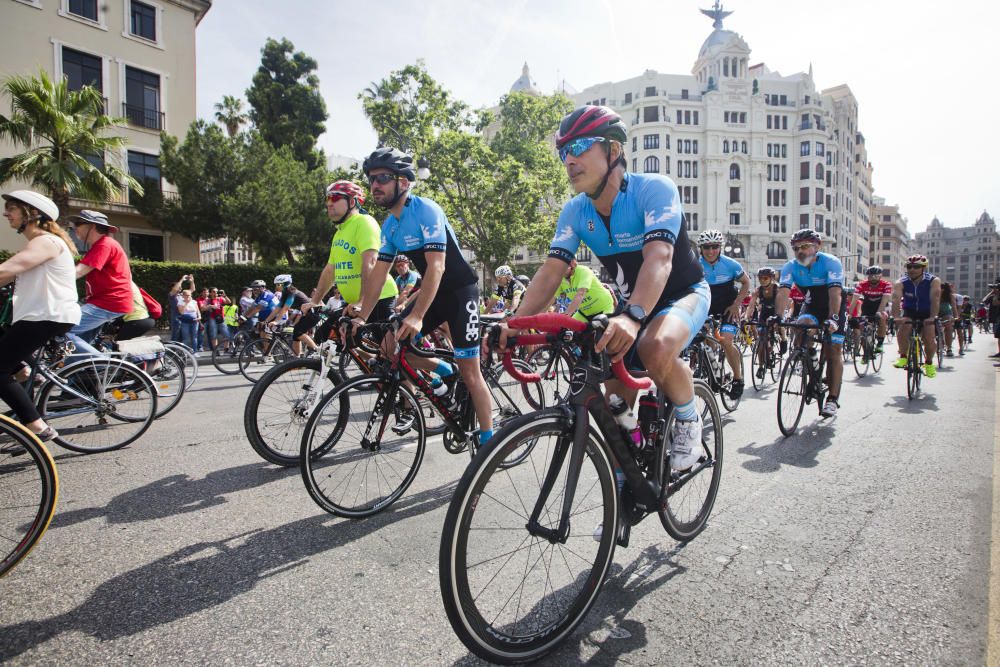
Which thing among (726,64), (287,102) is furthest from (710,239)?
(726,64)

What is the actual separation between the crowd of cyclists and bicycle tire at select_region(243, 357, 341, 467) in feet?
1.09

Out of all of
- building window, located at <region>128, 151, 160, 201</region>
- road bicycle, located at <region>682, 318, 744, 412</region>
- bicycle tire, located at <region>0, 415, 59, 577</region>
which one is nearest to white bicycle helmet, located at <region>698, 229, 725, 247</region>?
road bicycle, located at <region>682, 318, 744, 412</region>

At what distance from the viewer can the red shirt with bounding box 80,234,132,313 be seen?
18.0ft

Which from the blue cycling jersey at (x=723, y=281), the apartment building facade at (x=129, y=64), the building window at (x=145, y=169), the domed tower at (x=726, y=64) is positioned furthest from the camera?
the domed tower at (x=726, y=64)

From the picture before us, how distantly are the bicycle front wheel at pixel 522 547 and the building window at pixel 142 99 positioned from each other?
3115 centimetres

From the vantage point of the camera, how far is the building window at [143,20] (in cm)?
2602

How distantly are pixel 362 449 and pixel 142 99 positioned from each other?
30644 mm

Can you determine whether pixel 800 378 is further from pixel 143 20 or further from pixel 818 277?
pixel 143 20

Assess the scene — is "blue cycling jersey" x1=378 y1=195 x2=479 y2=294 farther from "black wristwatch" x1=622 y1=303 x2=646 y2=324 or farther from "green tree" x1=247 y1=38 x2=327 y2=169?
"green tree" x1=247 y1=38 x2=327 y2=169

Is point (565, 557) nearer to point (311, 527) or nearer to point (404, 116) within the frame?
point (311, 527)

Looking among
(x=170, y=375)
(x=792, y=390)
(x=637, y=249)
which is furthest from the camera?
(x=170, y=375)

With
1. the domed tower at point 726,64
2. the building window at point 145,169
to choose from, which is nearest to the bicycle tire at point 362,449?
the building window at point 145,169

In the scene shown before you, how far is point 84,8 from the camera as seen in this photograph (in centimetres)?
2462

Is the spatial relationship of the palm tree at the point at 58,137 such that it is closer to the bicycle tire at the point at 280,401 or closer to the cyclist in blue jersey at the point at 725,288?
the bicycle tire at the point at 280,401
